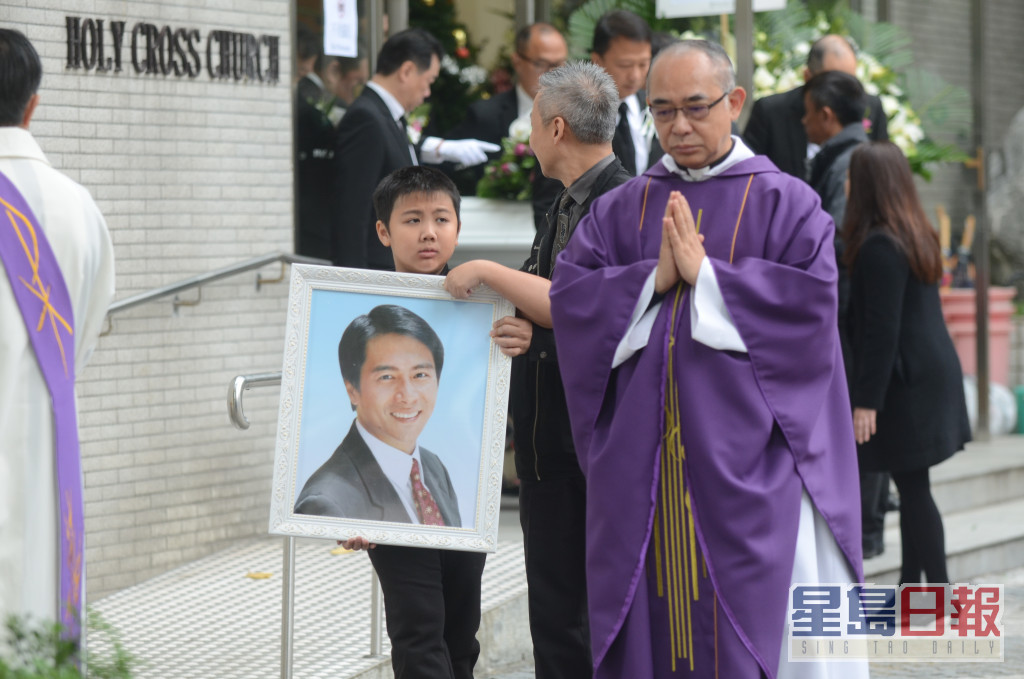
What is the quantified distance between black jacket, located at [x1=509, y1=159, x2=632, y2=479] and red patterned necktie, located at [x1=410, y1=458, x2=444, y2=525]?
360mm

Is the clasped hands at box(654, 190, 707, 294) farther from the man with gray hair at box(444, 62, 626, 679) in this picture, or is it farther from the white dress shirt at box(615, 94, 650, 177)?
the white dress shirt at box(615, 94, 650, 177)

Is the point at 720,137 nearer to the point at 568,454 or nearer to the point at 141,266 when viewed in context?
the point at 568,454

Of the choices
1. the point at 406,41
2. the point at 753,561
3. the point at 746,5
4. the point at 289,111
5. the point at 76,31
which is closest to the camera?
the point at 753,561

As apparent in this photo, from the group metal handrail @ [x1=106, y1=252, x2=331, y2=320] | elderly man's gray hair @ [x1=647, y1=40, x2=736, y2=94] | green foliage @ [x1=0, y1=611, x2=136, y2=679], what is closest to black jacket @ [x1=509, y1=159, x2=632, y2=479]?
elderly man's gray hair @ [x1=647, y1=40, x2=736, y2=94]

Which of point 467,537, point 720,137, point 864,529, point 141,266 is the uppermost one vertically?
point 720,137

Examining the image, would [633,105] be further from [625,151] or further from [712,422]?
[712,422]

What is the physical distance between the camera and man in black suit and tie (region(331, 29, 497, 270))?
6473 mm

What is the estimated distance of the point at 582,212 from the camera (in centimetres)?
411

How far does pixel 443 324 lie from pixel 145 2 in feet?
9.99

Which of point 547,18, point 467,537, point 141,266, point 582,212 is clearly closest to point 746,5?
point 547,18

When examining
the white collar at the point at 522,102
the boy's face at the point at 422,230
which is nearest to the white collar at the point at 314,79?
the white collar at the point at 522,102

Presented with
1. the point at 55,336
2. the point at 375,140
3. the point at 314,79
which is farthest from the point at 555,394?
the point at 314,79

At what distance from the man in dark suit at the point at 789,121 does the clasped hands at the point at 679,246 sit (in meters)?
3.89

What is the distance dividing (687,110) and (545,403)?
972 mm
